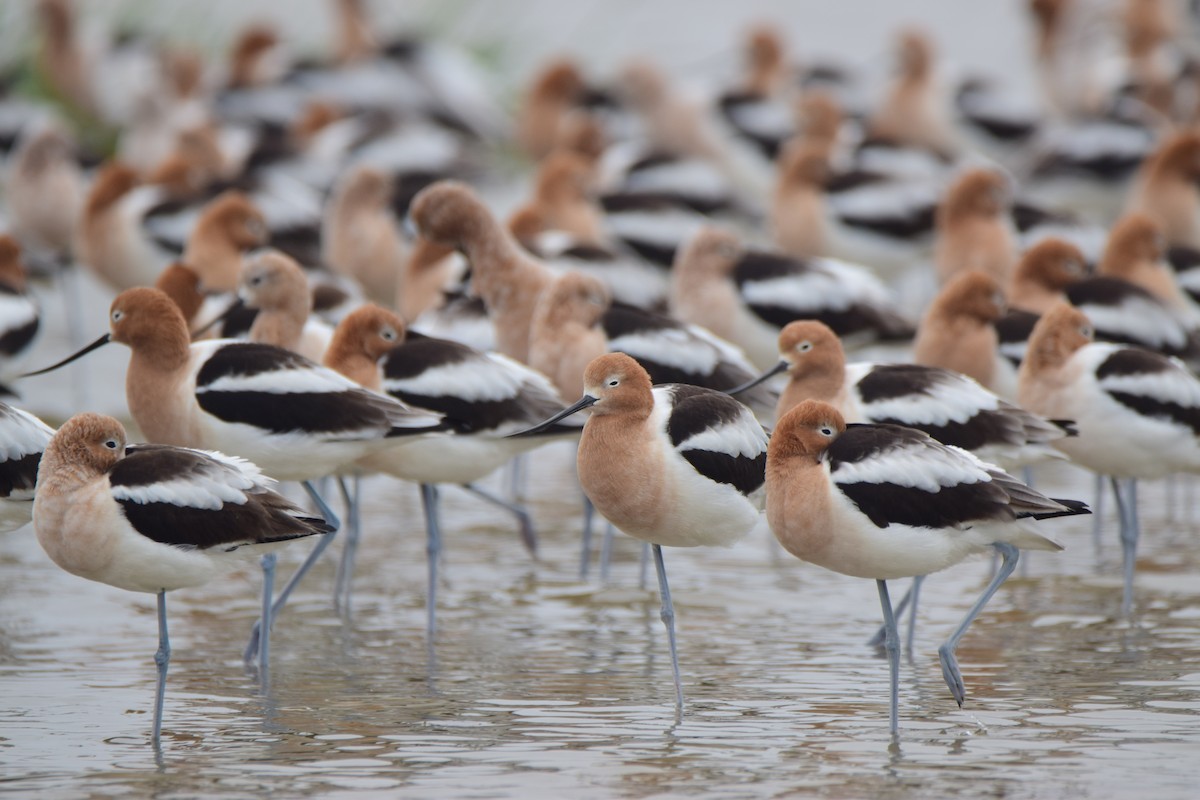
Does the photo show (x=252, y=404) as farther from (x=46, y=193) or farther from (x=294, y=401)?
(x=46, y=193)

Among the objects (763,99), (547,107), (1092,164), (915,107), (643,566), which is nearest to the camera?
(643,566)

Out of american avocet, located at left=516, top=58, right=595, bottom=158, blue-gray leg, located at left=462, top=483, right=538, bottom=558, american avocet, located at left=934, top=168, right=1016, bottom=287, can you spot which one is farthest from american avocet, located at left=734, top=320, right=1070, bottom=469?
american avocet, located at left=516, top=58, right=595, bottom=158

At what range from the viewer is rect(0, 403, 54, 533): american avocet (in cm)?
671

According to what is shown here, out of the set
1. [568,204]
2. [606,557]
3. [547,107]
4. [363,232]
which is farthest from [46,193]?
[606,557]

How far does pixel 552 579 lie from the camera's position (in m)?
8.31

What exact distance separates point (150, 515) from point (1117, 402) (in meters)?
4.02

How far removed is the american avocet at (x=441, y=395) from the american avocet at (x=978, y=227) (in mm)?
4538

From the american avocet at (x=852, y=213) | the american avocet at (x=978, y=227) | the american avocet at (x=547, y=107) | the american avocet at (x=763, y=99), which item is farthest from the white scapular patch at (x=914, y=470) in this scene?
the american avocet at (x=547, y=107)

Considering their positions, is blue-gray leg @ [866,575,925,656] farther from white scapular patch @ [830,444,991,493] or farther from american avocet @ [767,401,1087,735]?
white scapular patch @ [830,444,991,493]

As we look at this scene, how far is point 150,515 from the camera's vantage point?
5891mm

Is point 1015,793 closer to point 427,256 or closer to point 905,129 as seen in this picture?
point 427,256

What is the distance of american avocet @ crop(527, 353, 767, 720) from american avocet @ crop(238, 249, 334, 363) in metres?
2.16

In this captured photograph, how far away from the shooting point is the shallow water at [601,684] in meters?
5.48

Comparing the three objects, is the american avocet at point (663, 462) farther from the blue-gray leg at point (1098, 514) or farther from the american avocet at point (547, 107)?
the american avocet at point (547, 107)
